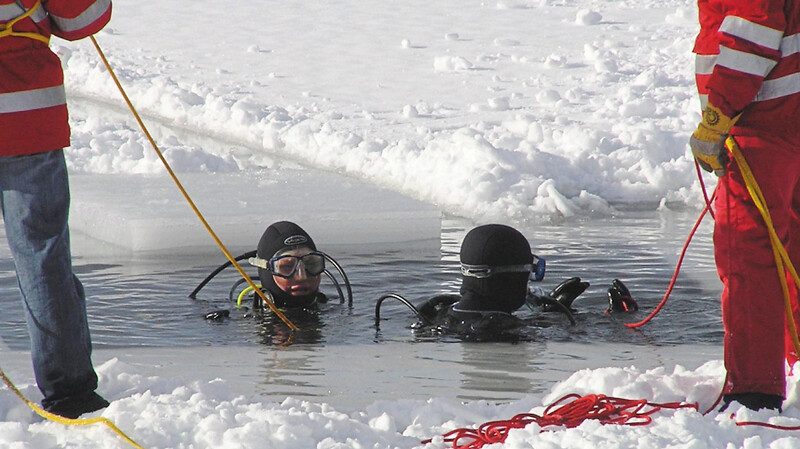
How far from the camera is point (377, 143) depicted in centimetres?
1149

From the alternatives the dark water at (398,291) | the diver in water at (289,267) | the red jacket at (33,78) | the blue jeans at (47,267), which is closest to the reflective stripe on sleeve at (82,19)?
the red jacket at (33,78)

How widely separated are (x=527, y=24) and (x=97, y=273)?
12625 mm

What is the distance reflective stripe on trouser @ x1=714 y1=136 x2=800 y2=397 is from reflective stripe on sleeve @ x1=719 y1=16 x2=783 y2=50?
1.01ft

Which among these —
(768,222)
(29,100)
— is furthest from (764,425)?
(29,100)

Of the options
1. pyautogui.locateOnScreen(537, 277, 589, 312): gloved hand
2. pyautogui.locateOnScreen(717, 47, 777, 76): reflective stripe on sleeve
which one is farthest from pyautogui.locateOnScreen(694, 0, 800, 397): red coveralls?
pyautogui.locateOnScreen(537, 277, 589, 312): gloved hand

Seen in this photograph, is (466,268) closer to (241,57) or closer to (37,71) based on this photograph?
(37,71)

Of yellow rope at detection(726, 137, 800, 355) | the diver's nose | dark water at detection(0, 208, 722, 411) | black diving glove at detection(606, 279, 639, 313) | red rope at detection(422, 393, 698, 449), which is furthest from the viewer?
the diver's nose

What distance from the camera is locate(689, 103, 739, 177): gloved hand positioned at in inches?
129

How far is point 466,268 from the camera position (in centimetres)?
559

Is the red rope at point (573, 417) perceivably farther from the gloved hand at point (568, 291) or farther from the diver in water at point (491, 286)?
the gloved hand at point (568, 291)

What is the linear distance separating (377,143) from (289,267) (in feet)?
18.0

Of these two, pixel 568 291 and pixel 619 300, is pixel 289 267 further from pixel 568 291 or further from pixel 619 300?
pixel 619 300

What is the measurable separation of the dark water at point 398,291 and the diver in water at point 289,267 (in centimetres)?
15

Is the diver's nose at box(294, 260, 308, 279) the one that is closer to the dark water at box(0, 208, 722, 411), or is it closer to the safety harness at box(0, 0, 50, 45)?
the dark water at box(0, 208, 722, 411)
